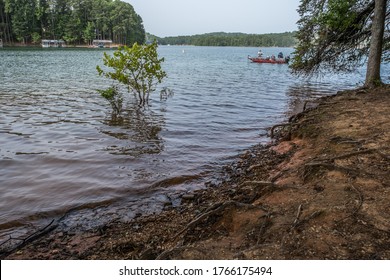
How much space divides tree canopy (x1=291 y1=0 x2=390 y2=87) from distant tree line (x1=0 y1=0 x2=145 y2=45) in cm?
10610

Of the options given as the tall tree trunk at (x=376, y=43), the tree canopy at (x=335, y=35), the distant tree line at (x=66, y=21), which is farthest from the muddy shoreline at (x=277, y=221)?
the distant tree line at (x=66, y=21)

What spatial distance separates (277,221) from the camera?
13.8 ft

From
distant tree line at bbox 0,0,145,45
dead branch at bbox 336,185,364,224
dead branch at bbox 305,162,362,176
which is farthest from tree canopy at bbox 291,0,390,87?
distant tree line at bbox 0,0,145,45

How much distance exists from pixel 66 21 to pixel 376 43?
119753 mm

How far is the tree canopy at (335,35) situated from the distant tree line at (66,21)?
4177 inches

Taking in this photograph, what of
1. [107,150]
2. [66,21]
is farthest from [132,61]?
[66,21]

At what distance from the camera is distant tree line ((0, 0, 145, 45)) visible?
322 feet

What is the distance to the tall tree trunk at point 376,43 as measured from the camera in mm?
12812

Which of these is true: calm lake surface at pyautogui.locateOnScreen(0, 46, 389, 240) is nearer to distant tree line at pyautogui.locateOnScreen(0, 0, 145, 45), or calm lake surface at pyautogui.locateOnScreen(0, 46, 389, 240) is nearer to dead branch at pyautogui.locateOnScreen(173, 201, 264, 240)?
dead branch at pyautogui.locateOnScreen(173, 201, 264, 240)

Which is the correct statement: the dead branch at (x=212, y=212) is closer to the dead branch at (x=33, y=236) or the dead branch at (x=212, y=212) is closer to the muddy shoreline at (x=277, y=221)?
the muddy shoreline at (x=277, y=221)

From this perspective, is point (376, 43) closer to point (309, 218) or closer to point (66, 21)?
point (309, 218)

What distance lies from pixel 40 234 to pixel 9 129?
27.1 feet
